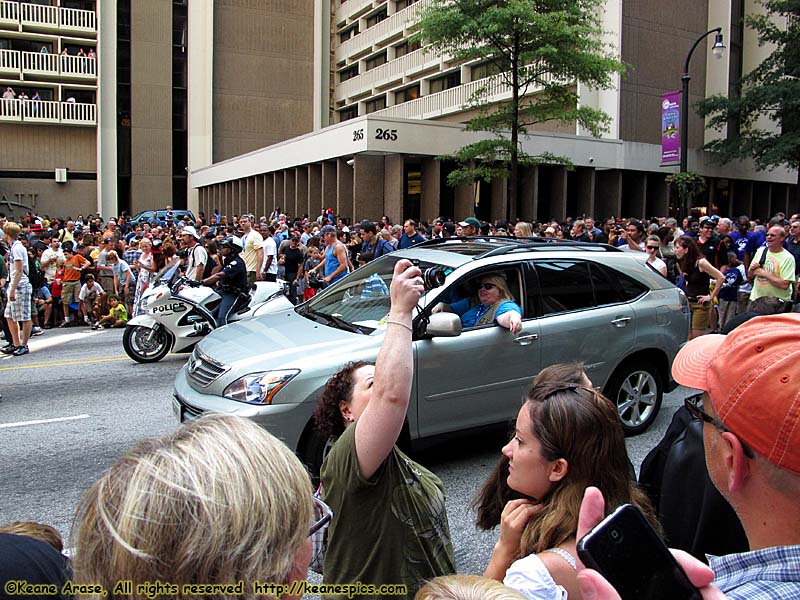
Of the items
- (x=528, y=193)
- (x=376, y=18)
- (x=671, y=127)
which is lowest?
(x=528, y=193)

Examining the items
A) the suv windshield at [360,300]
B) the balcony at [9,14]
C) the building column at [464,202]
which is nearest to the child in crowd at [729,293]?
the suv windshield at [360,300]

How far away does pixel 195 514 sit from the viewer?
121 centimetres

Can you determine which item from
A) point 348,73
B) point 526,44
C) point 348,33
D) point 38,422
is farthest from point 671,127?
point 348,33

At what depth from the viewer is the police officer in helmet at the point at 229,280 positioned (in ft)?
34.3

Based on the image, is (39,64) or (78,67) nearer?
(39,64)

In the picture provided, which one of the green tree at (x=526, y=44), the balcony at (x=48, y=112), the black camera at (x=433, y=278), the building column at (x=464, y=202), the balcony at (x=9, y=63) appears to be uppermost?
the balcony at (x=9, y=63)

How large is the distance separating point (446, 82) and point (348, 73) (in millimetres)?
12233

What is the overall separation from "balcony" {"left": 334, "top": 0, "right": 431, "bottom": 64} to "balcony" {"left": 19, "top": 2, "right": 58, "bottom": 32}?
17.5 m

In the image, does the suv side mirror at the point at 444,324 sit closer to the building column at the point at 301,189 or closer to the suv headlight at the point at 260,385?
the suv headlight at the point at 260,385

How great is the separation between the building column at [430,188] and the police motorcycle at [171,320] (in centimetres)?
1707

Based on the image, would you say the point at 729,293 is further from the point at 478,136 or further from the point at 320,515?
the point at 478,136

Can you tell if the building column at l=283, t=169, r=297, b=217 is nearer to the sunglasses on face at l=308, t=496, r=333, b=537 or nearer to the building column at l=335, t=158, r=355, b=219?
the building column at l=335, t=158, r=355, b=219

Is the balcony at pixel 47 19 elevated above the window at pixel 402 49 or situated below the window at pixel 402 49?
above

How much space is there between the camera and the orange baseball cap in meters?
1.28
